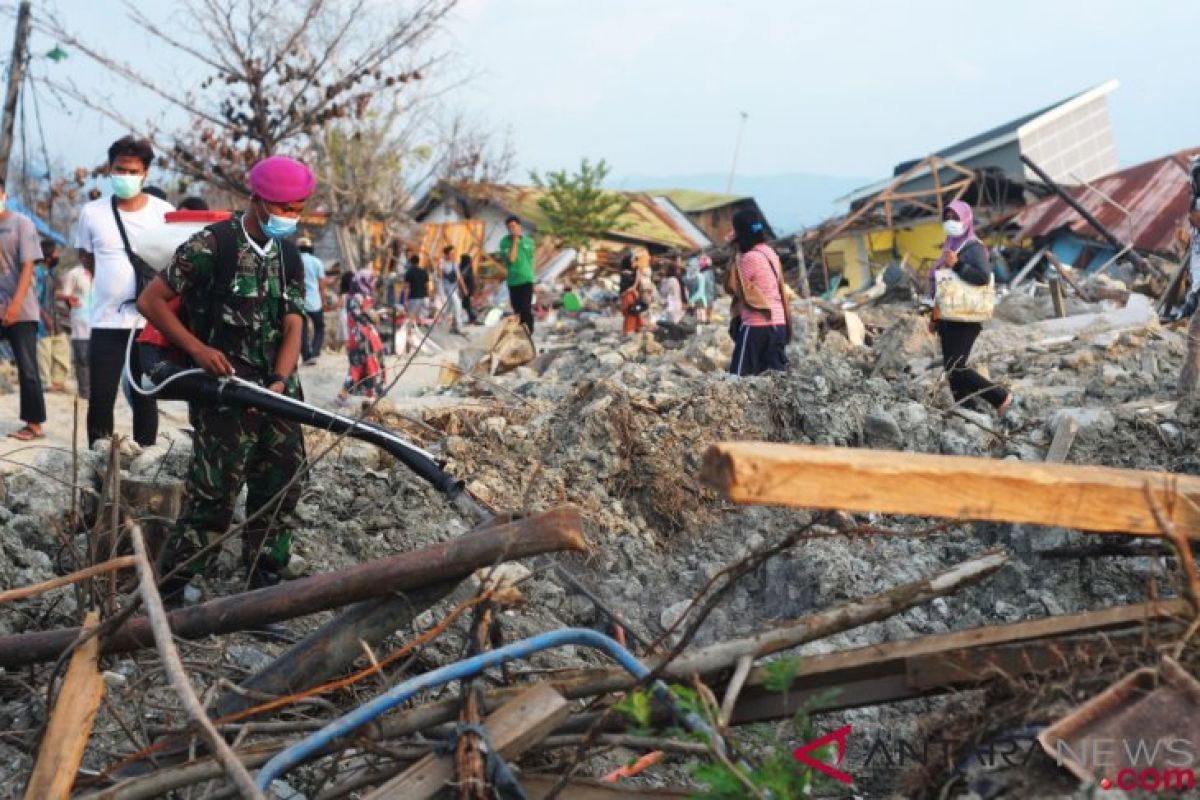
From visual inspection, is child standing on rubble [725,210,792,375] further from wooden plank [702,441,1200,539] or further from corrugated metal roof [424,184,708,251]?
corrugated metal roof [424,184,708,251]

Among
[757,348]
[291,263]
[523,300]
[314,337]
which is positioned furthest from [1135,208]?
[291,263]

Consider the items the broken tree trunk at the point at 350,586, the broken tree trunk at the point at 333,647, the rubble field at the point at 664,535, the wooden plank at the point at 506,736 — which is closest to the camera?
the wooden plank at the point at 506,736

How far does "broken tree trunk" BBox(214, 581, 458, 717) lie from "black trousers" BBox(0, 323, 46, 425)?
4828mm

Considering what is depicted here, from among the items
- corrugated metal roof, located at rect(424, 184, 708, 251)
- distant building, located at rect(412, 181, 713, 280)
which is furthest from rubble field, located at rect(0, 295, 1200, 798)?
corrugated metal roof, located at rect(424, 184, 708, 251)

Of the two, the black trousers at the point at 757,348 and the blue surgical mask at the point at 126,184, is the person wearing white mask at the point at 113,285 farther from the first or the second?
the black trousers at the point at 757,348

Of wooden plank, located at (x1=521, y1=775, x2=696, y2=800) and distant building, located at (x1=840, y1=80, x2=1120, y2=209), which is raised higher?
distant building, located at (x1=840, y1=80, x2=1120, y2=209)

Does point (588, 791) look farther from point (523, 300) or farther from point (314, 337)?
point (314, 337)

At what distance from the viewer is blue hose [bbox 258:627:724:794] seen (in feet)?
7.61

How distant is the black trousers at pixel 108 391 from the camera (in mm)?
5836

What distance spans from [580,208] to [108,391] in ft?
88.5

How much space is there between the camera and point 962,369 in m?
7.33

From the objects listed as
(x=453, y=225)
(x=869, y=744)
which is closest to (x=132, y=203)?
(x=869, y=744)

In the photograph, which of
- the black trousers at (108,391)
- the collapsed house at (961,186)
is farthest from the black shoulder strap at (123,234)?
the collapsed house at (961,186)

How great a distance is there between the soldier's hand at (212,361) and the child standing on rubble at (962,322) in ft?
15.2
